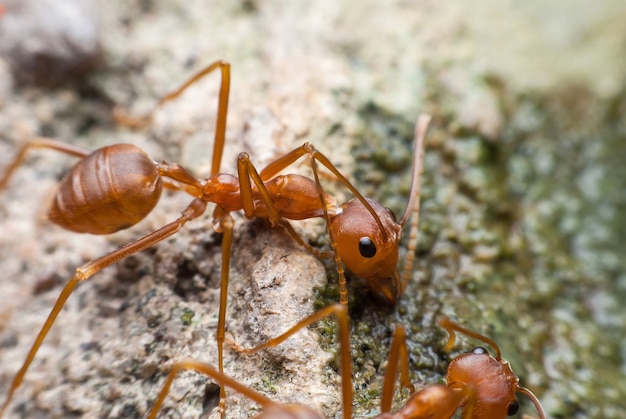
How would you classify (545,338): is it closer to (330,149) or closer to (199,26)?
(330,149)

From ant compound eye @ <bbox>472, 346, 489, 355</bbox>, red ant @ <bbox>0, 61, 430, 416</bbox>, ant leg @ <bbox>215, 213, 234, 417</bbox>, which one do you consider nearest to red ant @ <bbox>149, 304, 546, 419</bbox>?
ant compound eye @ <bbox>472, 346, 489, 355</bbox>


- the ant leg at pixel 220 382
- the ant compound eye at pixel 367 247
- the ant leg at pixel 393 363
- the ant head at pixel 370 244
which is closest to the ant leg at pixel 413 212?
the ant head at pixel 370 244

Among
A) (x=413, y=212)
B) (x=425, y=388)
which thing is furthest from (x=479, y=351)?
(x=413, y=212)

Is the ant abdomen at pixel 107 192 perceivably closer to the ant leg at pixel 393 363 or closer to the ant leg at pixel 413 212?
the ant leg at pixel 413 212

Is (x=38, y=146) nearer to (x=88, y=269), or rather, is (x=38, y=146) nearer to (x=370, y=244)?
(x=88, y=269)

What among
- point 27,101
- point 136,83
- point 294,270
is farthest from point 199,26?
point 294,270
